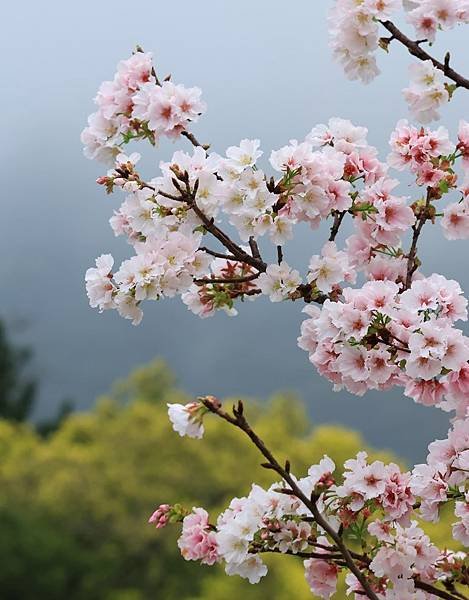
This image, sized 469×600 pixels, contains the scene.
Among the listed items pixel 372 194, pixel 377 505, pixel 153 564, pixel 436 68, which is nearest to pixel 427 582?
pixel 377 505

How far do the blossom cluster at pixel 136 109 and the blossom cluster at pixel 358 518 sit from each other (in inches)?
28.7

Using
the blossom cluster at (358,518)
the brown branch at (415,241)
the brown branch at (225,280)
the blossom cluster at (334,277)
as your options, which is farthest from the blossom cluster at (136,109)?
the blossom cluster at (358,518)

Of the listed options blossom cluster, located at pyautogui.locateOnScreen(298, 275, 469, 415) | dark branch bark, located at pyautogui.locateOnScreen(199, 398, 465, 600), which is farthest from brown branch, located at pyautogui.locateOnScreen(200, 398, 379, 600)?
blossom cluster, located at pyautogui.locateOnScreen(298, 275, 469, 415)

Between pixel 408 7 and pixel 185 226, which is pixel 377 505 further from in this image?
pixel 408 7

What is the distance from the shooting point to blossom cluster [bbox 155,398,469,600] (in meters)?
1.56

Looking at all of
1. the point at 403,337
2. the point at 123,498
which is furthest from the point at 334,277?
the point at 123,498

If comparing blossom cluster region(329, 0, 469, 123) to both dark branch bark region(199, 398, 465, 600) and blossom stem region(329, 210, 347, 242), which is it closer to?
blossom stem region(329, 210, 347, 242)

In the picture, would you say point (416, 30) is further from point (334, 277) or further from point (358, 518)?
point (358, 518)

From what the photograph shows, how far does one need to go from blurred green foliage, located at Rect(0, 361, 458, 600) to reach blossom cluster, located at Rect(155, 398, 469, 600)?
8469 millimetres

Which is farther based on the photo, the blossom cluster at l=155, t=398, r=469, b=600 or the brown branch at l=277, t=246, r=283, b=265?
the brown branch at l=277, t=246, r=283, b=265

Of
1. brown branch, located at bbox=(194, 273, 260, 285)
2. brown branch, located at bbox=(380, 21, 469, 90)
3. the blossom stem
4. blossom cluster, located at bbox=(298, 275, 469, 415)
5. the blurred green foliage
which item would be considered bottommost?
blossom cluster, located at bbox=(298, 275, 469, 415)

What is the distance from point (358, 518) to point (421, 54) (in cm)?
89

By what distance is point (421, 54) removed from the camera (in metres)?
1.72

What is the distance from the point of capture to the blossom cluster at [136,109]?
1793mm
